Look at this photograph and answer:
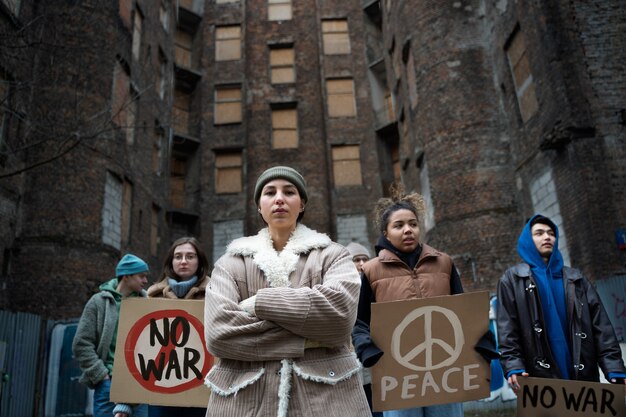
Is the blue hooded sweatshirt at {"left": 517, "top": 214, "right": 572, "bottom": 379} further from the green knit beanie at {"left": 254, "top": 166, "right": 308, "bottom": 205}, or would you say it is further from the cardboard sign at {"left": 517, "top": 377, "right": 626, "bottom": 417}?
the green knit beanie at {"left": 254, "top": 166, "right": 308, "bottom": 205}

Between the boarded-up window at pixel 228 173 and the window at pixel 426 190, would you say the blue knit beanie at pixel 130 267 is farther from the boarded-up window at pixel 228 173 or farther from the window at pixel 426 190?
the boarded-up window at pixel 228 173

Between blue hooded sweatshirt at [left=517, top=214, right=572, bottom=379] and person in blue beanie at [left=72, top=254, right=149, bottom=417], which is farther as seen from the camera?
person in blue beanie at [left=72, top=254, right=149, bottom=417]

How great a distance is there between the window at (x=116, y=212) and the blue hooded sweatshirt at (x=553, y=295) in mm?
12847

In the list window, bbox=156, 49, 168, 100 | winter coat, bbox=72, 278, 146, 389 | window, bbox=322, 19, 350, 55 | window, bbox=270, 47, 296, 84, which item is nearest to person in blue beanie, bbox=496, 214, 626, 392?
winter coat, bbox=72, 278, 146, 389

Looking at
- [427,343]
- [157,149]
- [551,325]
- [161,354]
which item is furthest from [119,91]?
[551,325]

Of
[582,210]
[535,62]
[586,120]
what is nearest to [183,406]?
[582,210]

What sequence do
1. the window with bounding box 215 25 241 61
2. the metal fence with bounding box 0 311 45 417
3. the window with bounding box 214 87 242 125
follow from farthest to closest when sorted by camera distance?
the window with bounding box 215 25 241 61 → the window with bounding box 214 87 242 125 → the metal fence with bounding box 0 311 45 417

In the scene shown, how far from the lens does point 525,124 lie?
12414mm

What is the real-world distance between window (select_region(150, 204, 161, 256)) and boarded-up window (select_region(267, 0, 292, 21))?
12036 millimetres

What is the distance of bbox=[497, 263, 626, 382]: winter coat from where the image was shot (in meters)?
3.46

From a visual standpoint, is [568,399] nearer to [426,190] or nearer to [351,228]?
[426,190]

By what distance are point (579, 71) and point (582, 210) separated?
291 cm

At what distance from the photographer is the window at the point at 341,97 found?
24.6 metres

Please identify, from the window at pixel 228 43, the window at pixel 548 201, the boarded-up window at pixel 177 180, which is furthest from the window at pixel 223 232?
the window at pixel 548 201
